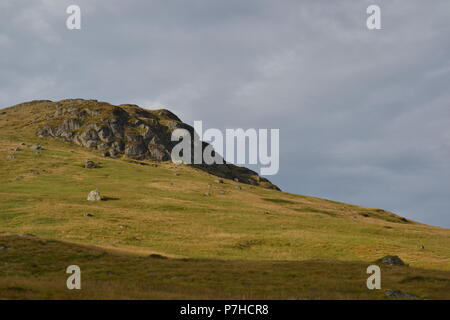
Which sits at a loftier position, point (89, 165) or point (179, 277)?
point (89, 165)

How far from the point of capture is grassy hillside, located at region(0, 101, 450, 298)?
31781 millimetres

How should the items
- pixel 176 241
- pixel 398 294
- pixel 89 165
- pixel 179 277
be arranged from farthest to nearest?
pixel 89 165, pixel 176 241, pixel 179 277, pixel 398 294

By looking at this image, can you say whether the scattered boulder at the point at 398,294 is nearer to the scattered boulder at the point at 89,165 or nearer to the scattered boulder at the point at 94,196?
the scattered boulder at the point at 94,196

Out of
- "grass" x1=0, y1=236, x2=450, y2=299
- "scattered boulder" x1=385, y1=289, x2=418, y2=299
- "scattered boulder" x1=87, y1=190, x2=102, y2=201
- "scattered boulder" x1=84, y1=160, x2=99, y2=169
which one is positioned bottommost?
"scattered boulder" x1=385, y1=289, x2=418, y2=299

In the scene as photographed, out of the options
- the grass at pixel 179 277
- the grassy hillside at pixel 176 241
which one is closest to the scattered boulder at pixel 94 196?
the grassy hillside at pixel 176 241

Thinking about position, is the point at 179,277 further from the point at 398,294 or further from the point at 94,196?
the point at 94,196

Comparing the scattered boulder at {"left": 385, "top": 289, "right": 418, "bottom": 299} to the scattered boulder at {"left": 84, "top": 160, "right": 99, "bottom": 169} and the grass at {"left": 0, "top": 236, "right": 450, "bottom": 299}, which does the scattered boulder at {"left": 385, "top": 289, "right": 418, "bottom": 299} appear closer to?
the grass at {"left": 0, "top": 236, "right": 450, "bottom": 299}

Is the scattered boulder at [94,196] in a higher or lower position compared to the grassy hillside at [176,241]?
higher

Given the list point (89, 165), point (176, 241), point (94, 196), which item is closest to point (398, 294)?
point (176, 241)

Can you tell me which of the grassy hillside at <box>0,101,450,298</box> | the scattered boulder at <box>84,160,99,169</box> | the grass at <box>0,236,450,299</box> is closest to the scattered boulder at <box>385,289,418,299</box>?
the grass at <box>0,236,450,299</box>

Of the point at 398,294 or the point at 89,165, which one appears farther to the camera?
the point at 89,165

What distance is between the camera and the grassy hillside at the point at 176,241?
104 feet

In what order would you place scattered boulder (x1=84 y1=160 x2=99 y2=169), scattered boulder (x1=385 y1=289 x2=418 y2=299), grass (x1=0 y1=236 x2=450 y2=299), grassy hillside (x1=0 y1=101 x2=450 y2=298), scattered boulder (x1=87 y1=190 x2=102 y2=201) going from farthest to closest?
scattered boulder (x1=84 y1=160 x2=99 y2=169), scattered boulder (x1=87 y1=190 x2=102 y2=201), grassy hillside (x1=0 y1=101 x2=450 y2=298), scattered boulder (x1=385 y1=289 x2=418 y2=299), grass (x1=0 y1=236 x2=450 y2=299)

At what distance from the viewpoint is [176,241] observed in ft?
205
